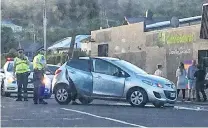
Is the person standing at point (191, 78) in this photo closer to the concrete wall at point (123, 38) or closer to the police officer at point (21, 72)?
the police officer at point (21, 72)

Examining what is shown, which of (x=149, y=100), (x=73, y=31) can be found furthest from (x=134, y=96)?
(x=73, y=31)

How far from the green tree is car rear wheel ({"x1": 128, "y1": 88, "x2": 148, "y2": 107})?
4374 cm

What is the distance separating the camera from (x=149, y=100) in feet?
52.4

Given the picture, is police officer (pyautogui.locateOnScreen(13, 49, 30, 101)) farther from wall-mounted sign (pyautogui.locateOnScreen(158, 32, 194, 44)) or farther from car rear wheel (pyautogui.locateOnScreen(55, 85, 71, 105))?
wall-mounted sign (pyautogui.locateOnScreen(158, 32, 194, 44))

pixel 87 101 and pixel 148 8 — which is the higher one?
pixel 148 8

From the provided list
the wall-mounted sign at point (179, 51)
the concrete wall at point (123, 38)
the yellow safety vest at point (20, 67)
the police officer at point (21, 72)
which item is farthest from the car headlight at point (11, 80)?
the concrete wall at point (123, 38)

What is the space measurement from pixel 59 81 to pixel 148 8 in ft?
133

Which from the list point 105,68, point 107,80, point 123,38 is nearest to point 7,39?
point 123,38

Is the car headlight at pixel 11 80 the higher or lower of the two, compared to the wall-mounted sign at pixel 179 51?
lower

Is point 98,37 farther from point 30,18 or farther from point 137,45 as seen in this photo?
point 30,18

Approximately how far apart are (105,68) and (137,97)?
4.58 ft

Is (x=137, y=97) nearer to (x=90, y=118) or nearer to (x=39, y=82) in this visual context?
(x=39, y=82)

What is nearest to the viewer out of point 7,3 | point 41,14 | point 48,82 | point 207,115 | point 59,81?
point 207,115

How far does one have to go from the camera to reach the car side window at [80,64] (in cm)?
1692
